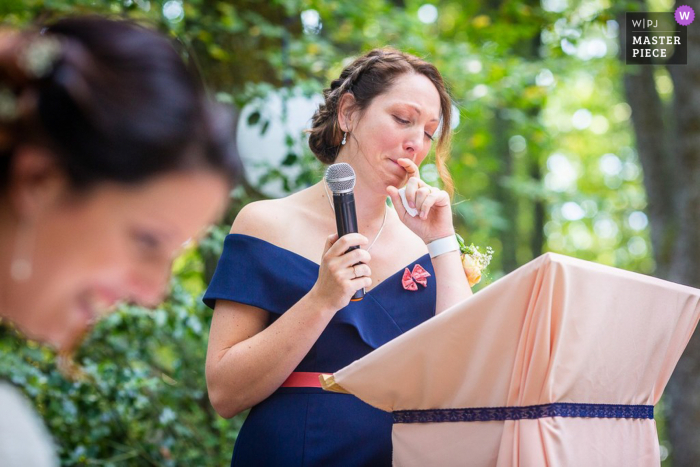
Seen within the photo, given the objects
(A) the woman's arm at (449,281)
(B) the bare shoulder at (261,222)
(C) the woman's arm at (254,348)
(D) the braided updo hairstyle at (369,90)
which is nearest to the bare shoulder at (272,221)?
(B) the bare shoulder at (261,222)

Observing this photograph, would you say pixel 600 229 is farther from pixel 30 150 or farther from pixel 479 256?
pixel 30 150

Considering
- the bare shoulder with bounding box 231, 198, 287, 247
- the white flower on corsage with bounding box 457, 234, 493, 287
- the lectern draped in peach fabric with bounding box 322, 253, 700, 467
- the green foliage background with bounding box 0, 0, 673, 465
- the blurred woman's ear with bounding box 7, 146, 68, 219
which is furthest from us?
the green foliage background with bounding box 0, 0, 673, 465

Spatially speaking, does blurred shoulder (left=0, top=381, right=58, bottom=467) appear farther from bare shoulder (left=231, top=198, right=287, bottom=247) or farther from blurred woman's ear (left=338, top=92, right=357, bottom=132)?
blurred woman's ear (left=338, top=92, right=357, bottom=132)

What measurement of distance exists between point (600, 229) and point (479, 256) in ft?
50.0

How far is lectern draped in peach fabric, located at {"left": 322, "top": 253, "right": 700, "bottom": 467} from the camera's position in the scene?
1.60 metres

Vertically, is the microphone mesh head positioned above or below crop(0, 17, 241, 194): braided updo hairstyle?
below

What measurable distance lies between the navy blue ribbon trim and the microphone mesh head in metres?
0.67

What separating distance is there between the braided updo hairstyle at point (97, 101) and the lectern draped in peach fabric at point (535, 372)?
791mm

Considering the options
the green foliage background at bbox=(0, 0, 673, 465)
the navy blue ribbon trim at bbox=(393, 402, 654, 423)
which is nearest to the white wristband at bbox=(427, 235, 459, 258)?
the green foliage background at bbox=(0, 0, 673, 465)

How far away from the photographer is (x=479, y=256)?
2.57 meters

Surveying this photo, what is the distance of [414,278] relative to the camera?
2.47 meters

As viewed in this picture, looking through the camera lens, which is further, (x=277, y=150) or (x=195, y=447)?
(x=195, y=447)

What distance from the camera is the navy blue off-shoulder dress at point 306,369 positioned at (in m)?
2.19

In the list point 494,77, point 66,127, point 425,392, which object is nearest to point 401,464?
point 425,392
